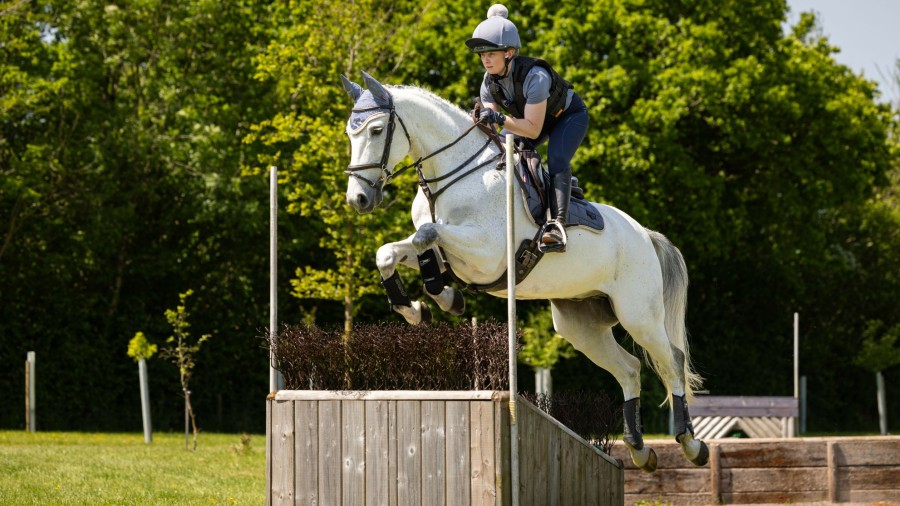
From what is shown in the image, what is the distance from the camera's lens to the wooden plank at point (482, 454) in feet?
20.1

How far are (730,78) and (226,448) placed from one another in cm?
1115

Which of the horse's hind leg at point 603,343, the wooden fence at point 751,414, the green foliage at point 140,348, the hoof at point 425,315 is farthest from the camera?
the green foliage at point 140,348

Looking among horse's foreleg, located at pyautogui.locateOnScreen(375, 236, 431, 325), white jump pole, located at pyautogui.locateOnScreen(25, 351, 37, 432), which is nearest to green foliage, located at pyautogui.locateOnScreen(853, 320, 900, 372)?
white jump pole, located at pyautogui.locateOnScreen(25, 351, 37, 432)

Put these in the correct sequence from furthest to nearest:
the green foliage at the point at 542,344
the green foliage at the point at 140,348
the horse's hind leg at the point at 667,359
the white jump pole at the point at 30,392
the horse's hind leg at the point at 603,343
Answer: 1. the green foliage at the point at 542,344
2. the white jump pole at the point at 30,392
3. the green foliage at the point at 140,348
4. the horse's hind leg at the point at 603,343
5. the horse's hind leg at the point at 667,359

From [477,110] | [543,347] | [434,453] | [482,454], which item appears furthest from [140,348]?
[482,454]

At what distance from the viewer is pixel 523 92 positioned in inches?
274

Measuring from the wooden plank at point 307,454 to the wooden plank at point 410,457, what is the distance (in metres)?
0.46

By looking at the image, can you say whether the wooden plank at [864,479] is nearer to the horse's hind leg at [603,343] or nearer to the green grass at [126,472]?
the horse's hind leg at [603,343]

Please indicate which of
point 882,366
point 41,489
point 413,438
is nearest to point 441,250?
point 413,438

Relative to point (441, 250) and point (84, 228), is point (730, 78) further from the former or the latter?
point (441, 250)


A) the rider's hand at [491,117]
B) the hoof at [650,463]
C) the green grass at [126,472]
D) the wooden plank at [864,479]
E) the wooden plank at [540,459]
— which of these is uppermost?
the rider's hand at [491,117]

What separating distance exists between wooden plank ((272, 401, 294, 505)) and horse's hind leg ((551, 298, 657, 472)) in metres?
2.21

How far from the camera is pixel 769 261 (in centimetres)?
2461

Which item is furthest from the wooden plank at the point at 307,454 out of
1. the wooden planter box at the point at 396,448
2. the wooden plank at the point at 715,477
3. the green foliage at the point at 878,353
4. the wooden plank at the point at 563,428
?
the green foliage at the point at 878,353
